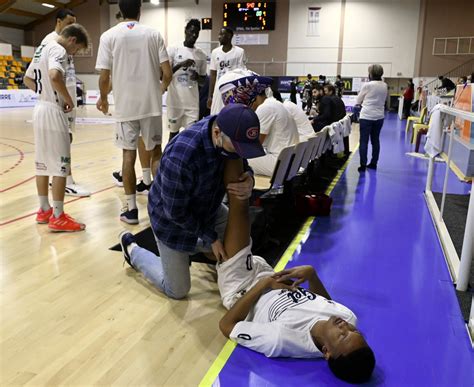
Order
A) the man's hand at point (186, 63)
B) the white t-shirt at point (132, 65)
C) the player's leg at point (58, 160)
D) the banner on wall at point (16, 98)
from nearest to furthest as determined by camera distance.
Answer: the player's leg at point (58, 160)
the white t-shirt at point (132, 65)
the man's hand at point (186, 63)
the banner on wall at point (16, 98)

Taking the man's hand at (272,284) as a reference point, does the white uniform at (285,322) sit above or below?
below

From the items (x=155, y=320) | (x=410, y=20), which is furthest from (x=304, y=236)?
(x=410, y=20)

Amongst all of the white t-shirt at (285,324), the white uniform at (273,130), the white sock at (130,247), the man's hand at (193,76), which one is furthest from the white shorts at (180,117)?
the white t-shirt at (285,324)

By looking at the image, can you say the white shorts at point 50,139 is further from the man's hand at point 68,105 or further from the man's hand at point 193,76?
the man's hand at point 193,76

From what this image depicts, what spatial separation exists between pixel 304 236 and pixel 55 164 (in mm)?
2132

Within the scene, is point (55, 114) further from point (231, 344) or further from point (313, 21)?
point (313, 21)

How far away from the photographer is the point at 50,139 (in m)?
3.54

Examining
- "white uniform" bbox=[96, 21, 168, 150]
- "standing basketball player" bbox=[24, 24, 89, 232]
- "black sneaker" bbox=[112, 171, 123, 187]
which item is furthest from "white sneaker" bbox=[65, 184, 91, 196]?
"white uniform" bbox=[96, 21, 168, 150]

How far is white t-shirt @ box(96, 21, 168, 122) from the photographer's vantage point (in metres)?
3.64

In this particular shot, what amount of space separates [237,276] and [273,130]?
7.50ft

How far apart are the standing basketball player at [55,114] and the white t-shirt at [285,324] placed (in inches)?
83.6

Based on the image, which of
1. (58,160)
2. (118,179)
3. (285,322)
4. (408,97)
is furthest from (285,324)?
(408,97)

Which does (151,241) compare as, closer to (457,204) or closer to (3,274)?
(3,274)

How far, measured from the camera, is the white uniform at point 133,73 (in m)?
3.65
